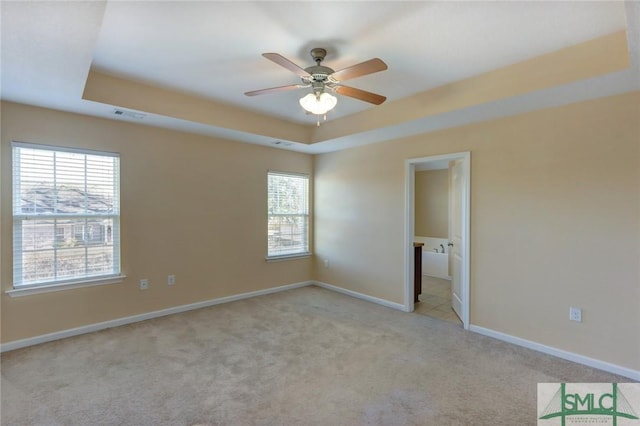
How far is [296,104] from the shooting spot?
3766 millimetres

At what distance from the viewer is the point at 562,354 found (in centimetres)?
289

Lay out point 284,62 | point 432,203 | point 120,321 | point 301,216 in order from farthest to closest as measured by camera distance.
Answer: point 432,203 → point 301,216 → point 120,321 → point 284,62

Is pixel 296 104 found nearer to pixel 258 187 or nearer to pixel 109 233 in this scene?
pixel 258 187

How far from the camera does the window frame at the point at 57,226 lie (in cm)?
305

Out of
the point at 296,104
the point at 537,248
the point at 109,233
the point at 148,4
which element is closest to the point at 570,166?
the point at 537,248

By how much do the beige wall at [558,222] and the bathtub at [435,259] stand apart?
2719 mm

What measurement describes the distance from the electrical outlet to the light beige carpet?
1.35 feet

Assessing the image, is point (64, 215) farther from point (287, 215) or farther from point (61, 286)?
point (287, 215)

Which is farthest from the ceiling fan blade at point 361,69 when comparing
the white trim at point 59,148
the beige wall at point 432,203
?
the beige wall at point 432,203

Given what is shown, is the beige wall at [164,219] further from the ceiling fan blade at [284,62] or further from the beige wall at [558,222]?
the beige wall at [558,222]

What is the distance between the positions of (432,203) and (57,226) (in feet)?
22.0

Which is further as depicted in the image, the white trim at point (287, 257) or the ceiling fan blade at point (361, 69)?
the white trim at point (287, 257)

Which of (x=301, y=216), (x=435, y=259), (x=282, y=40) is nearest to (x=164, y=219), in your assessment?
(x=301, y=216)

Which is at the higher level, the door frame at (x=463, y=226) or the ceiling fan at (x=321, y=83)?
the ceiling fan at (x=321, y=83)
